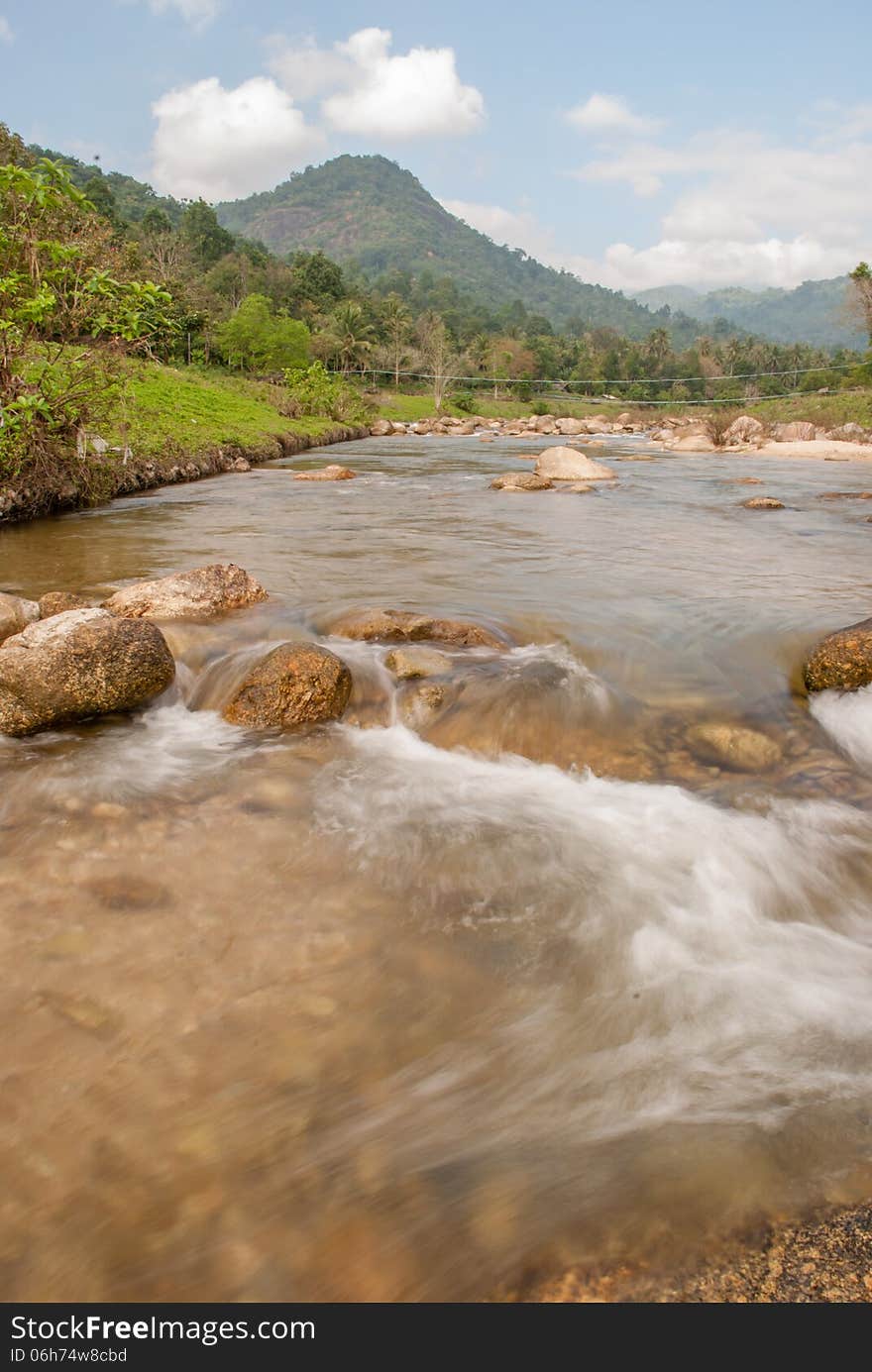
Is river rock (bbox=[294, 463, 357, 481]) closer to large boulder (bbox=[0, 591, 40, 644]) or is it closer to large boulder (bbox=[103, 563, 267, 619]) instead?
large boulder (bbox=[103, 563, 267, 619])

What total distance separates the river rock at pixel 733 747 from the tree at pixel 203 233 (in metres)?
106


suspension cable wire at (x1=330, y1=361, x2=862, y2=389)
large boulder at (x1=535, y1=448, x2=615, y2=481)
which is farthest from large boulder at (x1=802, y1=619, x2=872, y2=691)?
suspension cable wire at (x1=330, y1=361, x2=862, y2=389)

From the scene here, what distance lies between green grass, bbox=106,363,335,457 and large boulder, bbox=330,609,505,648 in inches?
271

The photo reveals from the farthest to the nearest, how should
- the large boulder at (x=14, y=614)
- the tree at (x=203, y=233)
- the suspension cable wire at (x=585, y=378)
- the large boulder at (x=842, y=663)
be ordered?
the tree at (x=203, y=233)
the suspension cable wire at (x=585, y=378)
the large boulder at (x=14, y=614)
the large boulder at (x=842, y=663)

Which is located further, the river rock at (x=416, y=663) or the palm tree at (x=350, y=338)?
the palm tree at (x=350, y=338)

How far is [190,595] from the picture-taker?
7008 mm

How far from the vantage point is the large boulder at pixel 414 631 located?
6.46m

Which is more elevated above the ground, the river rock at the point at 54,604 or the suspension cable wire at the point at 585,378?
the suspension cable wire at the point at 585,378

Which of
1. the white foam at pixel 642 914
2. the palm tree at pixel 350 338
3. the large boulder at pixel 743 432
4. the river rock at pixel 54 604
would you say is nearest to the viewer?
the white foam at pixel 642 914

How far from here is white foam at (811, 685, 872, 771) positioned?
488cm

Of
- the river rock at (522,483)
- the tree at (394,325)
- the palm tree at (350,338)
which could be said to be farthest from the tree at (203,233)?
the river rock at (522,483)

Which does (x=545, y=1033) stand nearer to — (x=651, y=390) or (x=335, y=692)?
(x=335, y=692)

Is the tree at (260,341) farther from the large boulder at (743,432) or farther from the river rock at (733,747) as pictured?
the river rock at (733,747)

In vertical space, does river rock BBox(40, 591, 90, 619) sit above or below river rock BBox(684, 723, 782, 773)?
above
